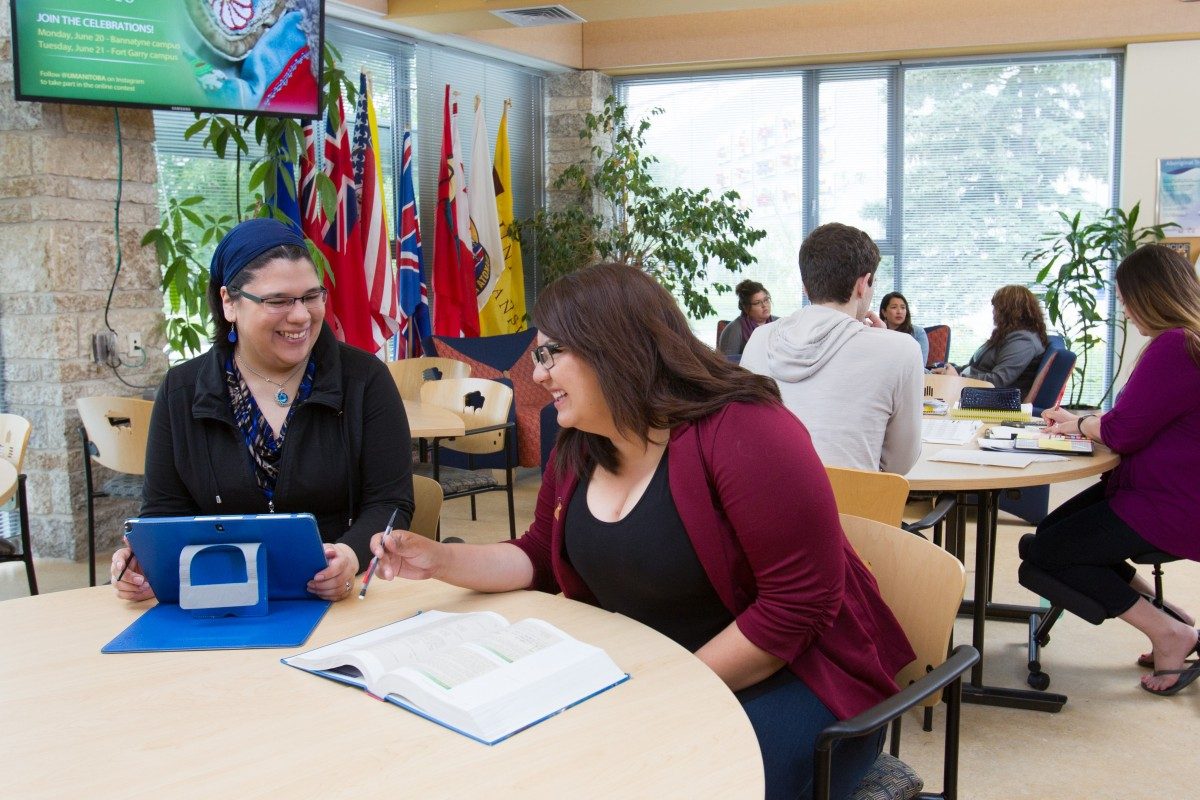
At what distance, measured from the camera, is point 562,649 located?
4.50 feet

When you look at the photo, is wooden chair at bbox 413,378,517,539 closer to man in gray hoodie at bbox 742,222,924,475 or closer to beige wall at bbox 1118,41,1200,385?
man in gray hoodie at bbox 742,222,924,475

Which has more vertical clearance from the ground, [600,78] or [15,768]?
[600,78]

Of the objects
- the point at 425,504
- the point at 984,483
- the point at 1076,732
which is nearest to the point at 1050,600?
the point at 1076,732

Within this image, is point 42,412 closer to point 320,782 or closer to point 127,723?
point 127,723

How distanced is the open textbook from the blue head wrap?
3.03 feet

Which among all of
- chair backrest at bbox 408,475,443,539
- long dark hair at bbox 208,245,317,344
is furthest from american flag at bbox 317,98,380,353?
long dark hair at bbox 208,245,317,344

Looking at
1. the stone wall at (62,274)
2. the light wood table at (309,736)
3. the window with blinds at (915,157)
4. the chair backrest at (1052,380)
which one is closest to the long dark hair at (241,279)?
the light wood table at (309,736)

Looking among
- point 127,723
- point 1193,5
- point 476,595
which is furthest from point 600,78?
point 127,723

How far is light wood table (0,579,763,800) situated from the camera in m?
1.08

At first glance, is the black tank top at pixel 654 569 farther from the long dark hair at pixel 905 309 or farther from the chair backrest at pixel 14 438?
the long dark hair at pixel 905 309

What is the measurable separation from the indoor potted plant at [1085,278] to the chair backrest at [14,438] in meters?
6.07

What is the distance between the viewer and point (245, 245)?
2072mm

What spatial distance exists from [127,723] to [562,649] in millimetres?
542

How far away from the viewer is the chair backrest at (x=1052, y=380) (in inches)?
203
